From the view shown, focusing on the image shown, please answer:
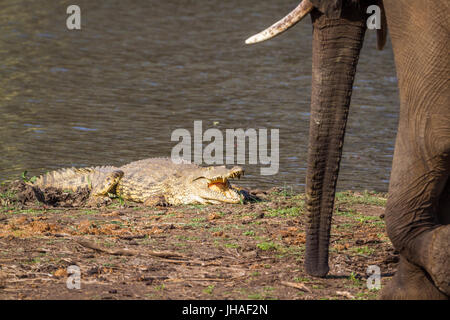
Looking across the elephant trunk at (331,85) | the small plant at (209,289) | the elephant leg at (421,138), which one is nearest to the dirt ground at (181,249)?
the small plant at (209,289)

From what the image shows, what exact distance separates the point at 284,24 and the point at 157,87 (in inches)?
471

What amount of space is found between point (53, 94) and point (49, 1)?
1018cm

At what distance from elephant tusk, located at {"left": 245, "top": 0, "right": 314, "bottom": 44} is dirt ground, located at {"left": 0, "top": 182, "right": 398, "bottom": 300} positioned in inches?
72.7

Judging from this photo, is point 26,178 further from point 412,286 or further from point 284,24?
point 412,286

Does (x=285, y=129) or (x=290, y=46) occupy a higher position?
(x=290, y=46)

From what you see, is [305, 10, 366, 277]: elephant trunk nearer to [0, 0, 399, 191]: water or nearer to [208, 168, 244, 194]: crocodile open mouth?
[208, 168, 244, 194]: crocodile open mouth

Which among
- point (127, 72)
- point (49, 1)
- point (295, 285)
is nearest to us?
point (295, 285)

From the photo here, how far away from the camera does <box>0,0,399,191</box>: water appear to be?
12.4 meters

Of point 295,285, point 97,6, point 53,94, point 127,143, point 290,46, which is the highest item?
point 97,6

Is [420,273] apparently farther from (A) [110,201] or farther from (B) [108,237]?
(A) [110,201]

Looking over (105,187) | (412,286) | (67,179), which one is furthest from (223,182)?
(412,286)

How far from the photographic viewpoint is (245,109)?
15.3 metres

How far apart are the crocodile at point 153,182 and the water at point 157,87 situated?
91 cm

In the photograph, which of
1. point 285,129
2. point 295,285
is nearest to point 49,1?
point 285,129
